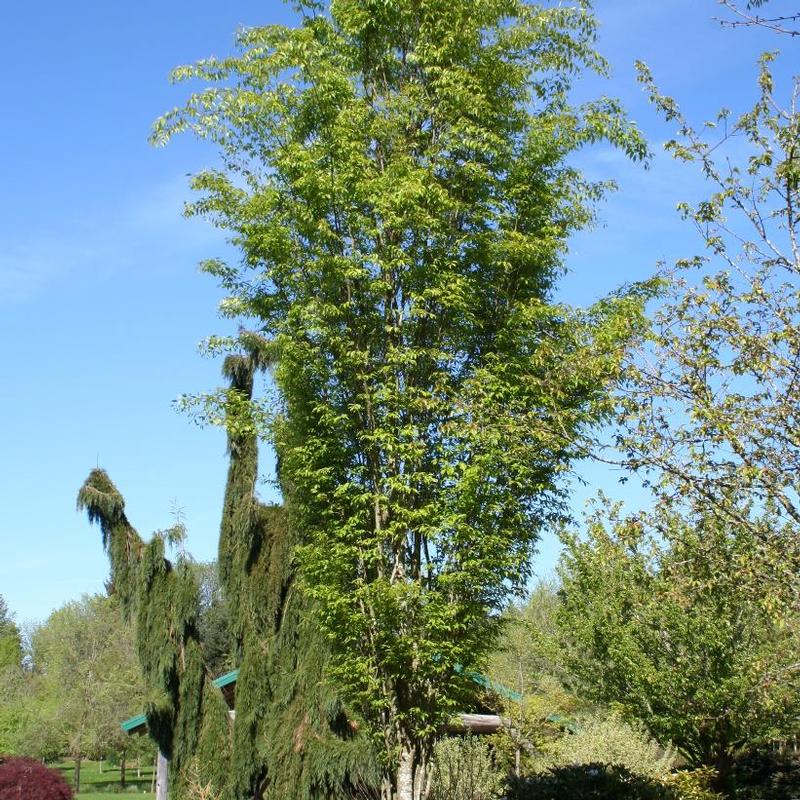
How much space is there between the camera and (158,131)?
39.4ft

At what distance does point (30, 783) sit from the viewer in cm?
1573

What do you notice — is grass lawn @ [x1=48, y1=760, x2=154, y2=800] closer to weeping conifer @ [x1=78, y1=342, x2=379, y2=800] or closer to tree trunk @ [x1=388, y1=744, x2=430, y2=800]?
weeping conifer @ [x1=78, y1=342, x2=379, y2=800]

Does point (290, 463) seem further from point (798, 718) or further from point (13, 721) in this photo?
point (13, 721)

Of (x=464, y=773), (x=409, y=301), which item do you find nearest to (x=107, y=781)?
(x=464, y=773)

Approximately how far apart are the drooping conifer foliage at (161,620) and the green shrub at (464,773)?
3622mm

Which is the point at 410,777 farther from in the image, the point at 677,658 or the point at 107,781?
the point at 107,781

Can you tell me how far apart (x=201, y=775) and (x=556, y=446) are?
830 cm

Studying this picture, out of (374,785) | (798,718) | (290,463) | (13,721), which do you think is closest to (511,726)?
(798,718)

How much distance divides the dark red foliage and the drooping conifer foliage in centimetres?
330

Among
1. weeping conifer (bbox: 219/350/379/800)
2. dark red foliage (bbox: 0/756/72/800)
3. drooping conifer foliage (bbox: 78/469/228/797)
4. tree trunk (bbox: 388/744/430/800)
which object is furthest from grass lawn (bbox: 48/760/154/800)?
tree trunk (bbox: 388/744/430/800)

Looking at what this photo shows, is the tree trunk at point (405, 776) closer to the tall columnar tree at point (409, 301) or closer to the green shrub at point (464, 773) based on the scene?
the tall columnar tree at point (409, 301)

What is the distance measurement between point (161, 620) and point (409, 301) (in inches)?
273

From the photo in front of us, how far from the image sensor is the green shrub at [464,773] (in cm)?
1403

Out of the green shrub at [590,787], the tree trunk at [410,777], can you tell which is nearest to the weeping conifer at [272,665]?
the tree trunk at [410,777]
